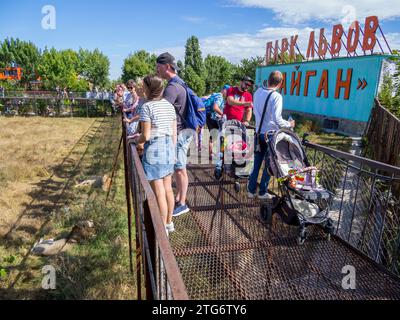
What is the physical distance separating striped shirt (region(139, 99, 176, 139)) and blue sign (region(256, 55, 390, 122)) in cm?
1397

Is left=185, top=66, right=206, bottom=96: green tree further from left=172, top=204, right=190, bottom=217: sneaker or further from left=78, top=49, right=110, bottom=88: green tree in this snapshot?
left=172, top=204, right=190, bottom=217: sneaker

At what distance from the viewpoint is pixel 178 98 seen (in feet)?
11.7

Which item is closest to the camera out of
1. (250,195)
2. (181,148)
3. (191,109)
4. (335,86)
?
(191,109)

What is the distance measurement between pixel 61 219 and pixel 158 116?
577 cm

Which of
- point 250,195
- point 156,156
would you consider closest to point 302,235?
point 250,195

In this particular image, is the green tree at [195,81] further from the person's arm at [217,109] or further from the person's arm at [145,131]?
the person's arm at [145,131]

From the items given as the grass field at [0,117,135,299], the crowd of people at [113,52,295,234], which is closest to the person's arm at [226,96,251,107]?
the crowd of people at [113,52,295,234]

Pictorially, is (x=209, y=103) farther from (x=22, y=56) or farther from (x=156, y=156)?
(x=22, y=56)

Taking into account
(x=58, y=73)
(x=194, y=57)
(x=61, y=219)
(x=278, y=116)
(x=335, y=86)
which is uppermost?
(x=194, y=57)

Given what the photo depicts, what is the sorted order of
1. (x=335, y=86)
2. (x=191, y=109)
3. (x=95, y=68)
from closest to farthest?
(x=191, y=109) < (x=335, y=86) < (x=95, y=68)

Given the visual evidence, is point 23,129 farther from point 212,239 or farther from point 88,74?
point 88,74

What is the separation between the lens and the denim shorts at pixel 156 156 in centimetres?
314

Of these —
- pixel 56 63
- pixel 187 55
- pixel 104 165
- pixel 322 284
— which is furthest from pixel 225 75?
pixel 322 284
